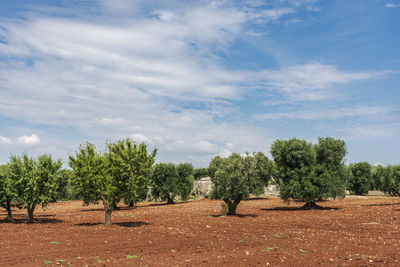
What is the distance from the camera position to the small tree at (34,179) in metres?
35.8

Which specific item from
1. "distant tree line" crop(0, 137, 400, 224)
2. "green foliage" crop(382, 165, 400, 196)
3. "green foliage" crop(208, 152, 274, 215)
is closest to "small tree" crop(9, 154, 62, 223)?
"distant tree line" crop(0, 137, 400, 224)

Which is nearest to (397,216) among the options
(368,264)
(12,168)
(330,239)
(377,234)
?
(377,234)

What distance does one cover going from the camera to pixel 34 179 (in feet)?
118

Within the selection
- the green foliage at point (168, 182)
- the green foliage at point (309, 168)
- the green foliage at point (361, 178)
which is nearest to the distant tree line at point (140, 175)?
the green foliage at point (309, 168)

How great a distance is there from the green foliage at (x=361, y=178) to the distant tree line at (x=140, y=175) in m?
39.3

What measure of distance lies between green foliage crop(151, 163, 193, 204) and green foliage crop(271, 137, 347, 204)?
87.7ft

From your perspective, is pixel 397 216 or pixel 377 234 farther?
pixel 397 216

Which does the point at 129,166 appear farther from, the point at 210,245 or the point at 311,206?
the point at 311,206

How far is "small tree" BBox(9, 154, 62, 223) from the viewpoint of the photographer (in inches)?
1407

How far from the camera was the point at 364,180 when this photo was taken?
9550 centimetres

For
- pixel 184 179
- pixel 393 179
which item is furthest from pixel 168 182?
pixel 393 179

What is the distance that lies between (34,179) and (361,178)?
89.0 meters

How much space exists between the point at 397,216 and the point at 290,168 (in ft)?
51.4

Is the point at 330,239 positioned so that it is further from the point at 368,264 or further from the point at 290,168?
the point at 290,168
